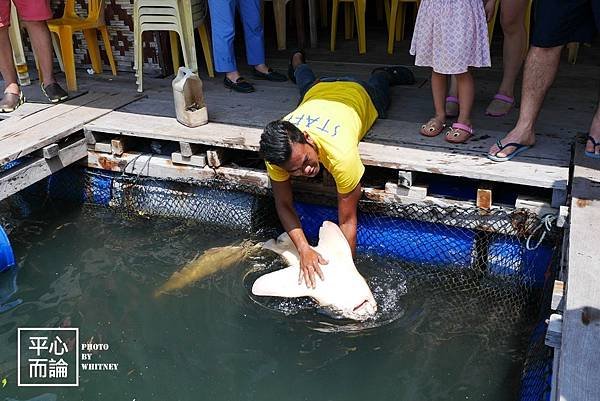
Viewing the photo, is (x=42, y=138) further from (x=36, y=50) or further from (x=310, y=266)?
(x=310, y=266)

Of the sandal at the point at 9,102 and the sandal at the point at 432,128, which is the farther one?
the sandal at the point at 9,102

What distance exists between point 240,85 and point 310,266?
218 cm

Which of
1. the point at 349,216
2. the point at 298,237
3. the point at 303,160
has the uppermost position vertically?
the point at 303,160

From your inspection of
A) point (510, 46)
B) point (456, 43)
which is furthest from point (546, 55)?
point (510, 46)

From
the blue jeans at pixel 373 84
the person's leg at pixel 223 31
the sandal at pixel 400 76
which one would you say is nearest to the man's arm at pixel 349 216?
the blue jeans at pixel 373 84

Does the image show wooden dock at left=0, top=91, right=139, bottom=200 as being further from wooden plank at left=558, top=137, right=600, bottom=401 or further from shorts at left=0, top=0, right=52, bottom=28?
wooden plank at left=558, top=137, right=600, bottom=401

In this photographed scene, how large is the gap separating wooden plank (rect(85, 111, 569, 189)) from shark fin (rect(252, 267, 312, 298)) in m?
0.87

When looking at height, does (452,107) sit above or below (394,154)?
above

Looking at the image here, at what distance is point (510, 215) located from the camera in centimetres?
367

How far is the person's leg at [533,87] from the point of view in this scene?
360 cm

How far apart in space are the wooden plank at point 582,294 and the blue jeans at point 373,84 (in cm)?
139

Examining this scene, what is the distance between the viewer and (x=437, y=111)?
4148mm

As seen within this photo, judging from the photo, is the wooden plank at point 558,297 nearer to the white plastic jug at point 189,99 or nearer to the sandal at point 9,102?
the white plastic jug at point 189,99

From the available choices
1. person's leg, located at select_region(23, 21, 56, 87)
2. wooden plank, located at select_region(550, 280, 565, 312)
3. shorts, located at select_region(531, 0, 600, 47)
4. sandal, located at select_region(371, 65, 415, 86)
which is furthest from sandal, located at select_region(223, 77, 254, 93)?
wooden plank, located at select_region(550, 280, 565, 312)
